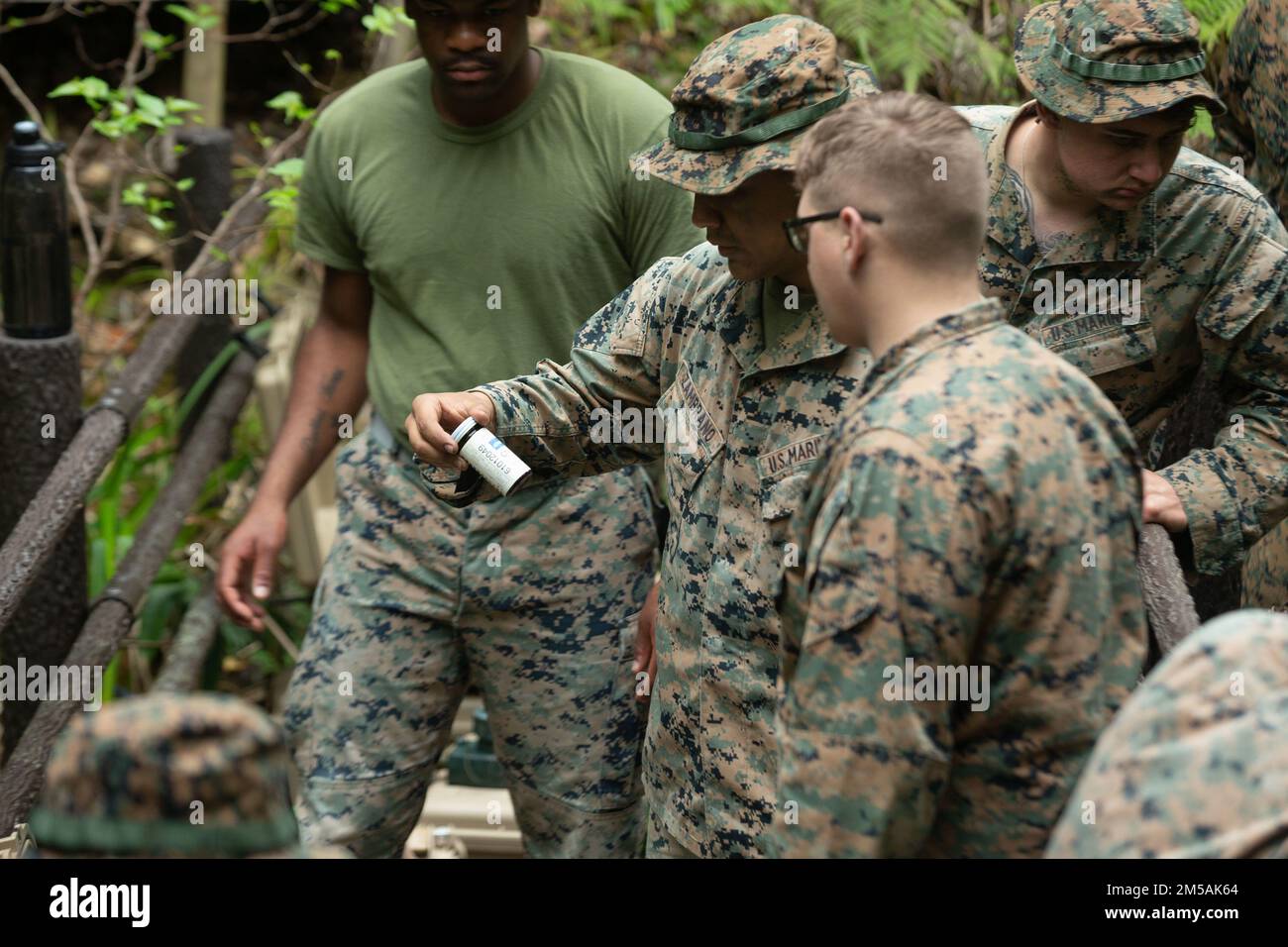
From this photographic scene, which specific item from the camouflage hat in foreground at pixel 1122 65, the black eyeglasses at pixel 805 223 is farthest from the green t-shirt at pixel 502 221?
the black eyeglasses at pixel 805 223

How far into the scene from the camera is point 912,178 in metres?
1.80

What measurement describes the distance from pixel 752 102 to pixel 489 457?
0.66 metres

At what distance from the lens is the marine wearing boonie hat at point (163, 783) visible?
123 cm

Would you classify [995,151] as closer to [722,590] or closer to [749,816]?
[722,590]

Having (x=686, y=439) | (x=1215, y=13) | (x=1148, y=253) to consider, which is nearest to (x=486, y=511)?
(x=686, y=439)

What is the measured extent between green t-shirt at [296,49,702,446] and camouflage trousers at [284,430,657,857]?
0.81 ft

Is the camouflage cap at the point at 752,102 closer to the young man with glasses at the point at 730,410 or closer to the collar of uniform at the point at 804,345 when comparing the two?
the young man with glasses at the point at 730,410

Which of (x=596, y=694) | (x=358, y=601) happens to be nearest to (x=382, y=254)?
(x=358, y=601)

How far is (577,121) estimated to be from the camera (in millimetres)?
3102

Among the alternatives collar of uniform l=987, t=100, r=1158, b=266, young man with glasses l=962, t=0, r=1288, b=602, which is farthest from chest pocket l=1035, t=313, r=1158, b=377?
collar of uniform l=987, t=100, r=1158, b=266

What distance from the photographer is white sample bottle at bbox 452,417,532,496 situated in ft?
7.84

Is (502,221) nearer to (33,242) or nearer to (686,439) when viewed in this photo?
(686,439)

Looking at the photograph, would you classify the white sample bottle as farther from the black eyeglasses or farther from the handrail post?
the handrail post
